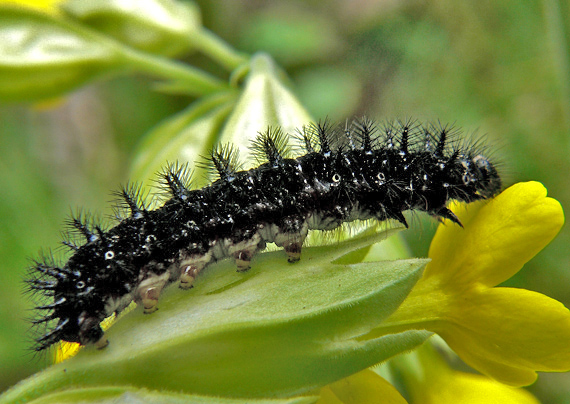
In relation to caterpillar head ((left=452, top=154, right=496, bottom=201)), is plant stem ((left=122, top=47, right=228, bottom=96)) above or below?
above

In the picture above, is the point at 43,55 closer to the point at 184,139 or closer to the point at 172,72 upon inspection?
the point at 172,72

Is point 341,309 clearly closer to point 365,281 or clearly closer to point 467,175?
point 365,281

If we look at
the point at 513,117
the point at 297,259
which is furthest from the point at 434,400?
the point at 513,117

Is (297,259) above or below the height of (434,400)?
above

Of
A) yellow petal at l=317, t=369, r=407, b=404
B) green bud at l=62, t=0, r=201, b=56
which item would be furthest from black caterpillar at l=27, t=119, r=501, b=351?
green bud at l=62, t=0, r=201, b=56

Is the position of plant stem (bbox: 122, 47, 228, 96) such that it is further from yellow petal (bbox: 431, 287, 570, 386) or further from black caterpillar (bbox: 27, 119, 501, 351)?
yellow petal (bbox: 431, 287, 570, 386)

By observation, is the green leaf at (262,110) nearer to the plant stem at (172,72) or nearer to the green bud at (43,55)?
the plant stem at (172,72)

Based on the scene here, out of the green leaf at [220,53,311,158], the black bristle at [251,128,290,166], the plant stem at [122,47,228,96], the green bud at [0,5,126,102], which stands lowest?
the black bristle at [251,128,290,166]
